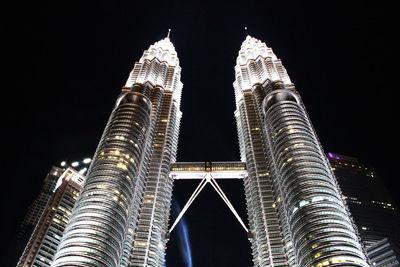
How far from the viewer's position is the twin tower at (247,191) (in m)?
87.8

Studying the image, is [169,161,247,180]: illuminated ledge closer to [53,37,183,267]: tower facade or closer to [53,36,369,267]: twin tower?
[53,36,369,267]: twin tower

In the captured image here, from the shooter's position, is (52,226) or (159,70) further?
(159,70)

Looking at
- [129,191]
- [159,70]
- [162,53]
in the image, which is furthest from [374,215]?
[162,53]

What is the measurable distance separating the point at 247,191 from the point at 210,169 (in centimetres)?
1545

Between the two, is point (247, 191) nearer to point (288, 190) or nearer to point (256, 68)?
point (288, 190)

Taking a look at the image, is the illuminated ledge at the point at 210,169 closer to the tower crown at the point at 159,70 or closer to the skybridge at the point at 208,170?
the skybridge at the point at 208,170

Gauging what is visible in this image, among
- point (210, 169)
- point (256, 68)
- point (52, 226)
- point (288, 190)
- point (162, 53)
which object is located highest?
point (162, 53)

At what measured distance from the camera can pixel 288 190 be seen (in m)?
101

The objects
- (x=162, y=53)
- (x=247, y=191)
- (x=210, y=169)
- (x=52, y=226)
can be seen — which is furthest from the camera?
(x=162, y=53)

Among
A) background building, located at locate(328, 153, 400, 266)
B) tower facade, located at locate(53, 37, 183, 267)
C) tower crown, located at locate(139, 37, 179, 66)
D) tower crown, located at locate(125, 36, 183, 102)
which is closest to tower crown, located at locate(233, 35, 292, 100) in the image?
tower crown, located at locate(125, 36, 183, 102)

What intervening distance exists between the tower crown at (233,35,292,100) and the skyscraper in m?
84.4

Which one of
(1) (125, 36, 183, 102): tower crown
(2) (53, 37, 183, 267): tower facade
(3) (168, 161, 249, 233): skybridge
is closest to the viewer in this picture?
(2) (53, 37, 183, 267): tower facade

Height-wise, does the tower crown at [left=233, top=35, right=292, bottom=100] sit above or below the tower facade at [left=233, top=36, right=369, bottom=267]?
above

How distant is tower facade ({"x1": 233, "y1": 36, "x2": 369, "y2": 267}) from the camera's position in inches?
3388
